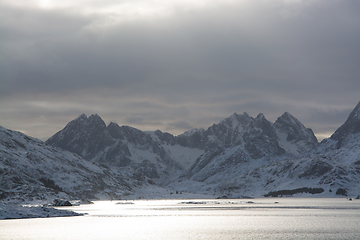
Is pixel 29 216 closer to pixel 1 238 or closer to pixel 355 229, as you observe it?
pixel 1 238

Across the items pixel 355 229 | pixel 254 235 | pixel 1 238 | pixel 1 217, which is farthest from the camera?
pixel 1 217

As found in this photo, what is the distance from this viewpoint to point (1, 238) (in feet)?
300

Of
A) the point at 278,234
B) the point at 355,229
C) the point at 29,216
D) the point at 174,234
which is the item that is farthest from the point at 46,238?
the point at 355,229

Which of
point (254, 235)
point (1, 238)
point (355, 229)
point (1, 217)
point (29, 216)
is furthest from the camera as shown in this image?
point (29, 216)

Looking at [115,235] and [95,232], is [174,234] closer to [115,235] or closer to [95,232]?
[115,235]

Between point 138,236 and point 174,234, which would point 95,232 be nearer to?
point 138,236

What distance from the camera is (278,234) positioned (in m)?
98.3

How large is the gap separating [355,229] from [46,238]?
252ft

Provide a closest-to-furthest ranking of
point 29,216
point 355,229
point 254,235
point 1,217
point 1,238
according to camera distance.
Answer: point 1,238 → point 254,235 → point 355,229 → point 1,217 → point 29,216

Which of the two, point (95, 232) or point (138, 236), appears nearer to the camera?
point (138, 236)

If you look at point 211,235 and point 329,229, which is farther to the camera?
point 329,229

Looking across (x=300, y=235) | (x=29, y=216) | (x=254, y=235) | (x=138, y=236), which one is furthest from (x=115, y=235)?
(x=29, y=216)

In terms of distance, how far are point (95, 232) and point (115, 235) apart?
861 centimetres

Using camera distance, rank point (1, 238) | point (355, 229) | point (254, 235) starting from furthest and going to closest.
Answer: point (355, 229), point (254, 235), point (1, 238)
